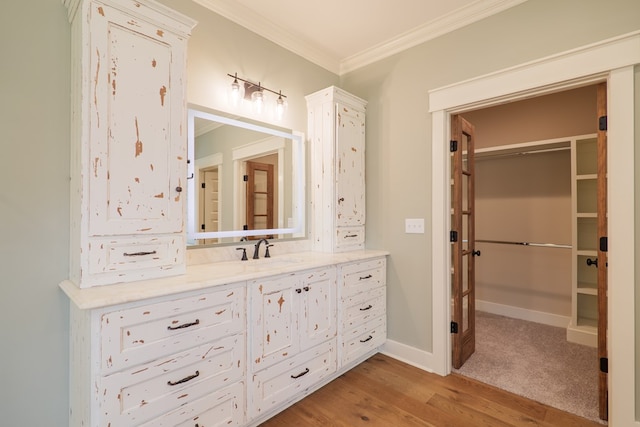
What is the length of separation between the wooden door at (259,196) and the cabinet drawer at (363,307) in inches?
35.6

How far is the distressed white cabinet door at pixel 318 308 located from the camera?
2031 mm

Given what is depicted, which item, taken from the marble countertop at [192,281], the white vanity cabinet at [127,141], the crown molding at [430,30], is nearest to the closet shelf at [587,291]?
the marble countertop at [192,281]

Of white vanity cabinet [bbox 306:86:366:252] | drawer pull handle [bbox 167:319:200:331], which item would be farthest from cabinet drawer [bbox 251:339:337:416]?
white vanity cabinet [bbox 306:86:366:252]

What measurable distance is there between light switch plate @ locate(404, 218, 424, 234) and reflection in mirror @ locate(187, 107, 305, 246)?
919 mm

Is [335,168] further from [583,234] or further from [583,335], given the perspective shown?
[583,335]

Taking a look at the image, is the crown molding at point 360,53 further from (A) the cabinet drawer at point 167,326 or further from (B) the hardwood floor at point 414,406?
(B) the hardwood floor at point 414,406

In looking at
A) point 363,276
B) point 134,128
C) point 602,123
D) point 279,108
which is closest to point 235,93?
point 279,108

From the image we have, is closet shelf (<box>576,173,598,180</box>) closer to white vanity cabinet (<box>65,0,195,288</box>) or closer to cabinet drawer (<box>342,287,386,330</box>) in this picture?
cabinet drawer (<box>342,287,386,330</box>)

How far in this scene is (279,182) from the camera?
8.50 ft

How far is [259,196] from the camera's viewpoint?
8.03 ft

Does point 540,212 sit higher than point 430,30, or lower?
lower

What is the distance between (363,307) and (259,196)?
125 centimetres

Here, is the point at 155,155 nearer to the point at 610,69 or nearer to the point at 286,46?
the point at 286,46

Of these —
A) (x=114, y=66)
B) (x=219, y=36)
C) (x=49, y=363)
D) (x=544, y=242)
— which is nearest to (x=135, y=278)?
(x=49, y=363)
